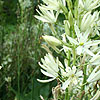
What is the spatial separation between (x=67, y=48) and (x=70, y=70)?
139mm

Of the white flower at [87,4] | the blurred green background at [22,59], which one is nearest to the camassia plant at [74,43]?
the white flower at [87,4]

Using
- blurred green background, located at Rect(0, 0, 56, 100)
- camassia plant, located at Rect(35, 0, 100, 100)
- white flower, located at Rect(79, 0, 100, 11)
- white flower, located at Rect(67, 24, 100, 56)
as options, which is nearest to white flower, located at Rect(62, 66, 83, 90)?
camassia plant, located at Rect(35, 0, 100, 100)

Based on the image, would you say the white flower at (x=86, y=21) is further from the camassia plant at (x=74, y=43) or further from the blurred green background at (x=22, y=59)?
the blurred green background at (x=22, y=59)

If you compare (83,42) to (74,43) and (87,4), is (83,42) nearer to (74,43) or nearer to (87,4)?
(74,43)

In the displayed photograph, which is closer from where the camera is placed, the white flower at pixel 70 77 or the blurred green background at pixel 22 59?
the white flower at pixel 70 77

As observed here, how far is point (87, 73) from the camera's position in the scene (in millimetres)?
1703

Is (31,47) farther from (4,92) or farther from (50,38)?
(50,38)

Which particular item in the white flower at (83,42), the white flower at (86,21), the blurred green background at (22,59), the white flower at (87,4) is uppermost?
the white flower at (87,4)

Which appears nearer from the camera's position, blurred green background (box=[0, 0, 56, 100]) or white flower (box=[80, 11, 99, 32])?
white flower (box=[80, 11, 99, 32])

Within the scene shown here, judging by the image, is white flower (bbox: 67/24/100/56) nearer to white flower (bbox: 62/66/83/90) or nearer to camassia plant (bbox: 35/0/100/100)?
camassia plant (bbox: 35/0/100/100)

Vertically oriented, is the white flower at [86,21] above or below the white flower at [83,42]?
above

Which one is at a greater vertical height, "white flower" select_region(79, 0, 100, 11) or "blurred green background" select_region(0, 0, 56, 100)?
"white flower" select_region(79, 0, 100, 11)

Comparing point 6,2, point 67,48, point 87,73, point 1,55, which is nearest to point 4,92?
point 1,55

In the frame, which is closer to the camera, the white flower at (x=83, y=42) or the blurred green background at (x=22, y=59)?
the white flower at (x=83, y=42)
